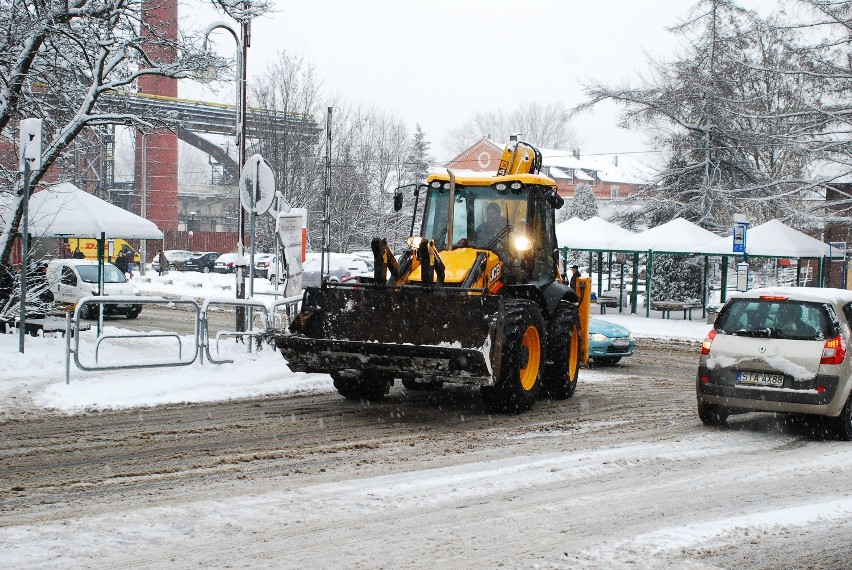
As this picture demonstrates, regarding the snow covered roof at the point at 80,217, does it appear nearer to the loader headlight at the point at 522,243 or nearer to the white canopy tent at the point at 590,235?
the loader headlight at the point at 522,243

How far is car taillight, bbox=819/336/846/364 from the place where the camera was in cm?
1012

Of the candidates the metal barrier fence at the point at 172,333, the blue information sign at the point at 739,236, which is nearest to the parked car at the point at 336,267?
the blue information sign at the point at 739,236

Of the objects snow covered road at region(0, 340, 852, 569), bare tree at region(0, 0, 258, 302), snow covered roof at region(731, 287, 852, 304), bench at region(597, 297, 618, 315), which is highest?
bare tree at region(0, 0, 258, 302)

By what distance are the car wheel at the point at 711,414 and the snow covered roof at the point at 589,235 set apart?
825 inches

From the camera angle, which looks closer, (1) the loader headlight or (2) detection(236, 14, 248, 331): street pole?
(1) the loader headlight

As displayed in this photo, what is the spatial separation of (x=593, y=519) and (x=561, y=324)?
5778 millimetres

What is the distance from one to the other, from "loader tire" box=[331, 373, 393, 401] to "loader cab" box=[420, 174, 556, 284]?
6.30 ft

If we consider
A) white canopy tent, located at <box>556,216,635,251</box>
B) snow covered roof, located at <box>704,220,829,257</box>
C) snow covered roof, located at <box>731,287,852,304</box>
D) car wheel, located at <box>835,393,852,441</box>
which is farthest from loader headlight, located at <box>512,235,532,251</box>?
white canopy tent, located at <box>556,216,635,251</box>

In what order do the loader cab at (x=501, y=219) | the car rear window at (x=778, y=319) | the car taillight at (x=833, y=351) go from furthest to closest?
1. the loader cab at (x=501, y=219)
2. the car rear window at (x=778, y=319)
3. the car taillight at (x=833, y=351)

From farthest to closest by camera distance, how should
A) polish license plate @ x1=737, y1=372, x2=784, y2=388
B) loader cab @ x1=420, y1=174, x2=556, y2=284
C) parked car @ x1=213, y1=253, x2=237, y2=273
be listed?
parked car @ x1=213, y1=253, x2=237, y2=273, loader cab @ x1=420, y1=174, x2=556, y2=284, polish license plate @ x1=737, y1=372, x2=784, y2=388

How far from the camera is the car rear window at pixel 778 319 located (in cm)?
1041

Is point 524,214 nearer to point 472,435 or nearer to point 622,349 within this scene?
point 472,435

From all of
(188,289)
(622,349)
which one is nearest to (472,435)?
(622,349)

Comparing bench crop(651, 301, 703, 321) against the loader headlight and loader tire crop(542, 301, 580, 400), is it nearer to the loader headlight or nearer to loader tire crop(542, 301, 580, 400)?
loader tire crop(542, 301, 580, 400)
